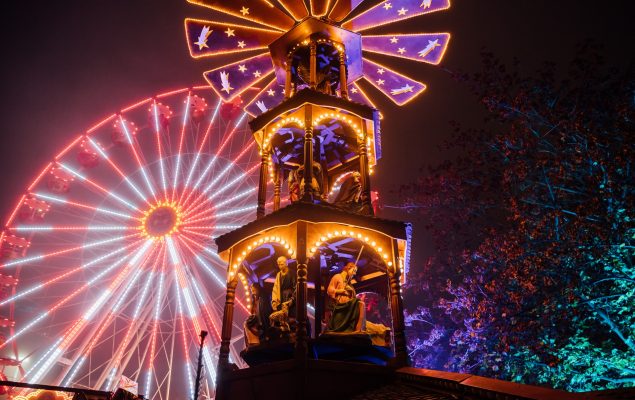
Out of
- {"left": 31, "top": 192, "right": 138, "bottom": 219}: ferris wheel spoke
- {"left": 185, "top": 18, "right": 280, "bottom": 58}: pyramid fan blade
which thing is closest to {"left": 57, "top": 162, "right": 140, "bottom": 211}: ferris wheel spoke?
{"left": 31, "top": 192, "right": 138, "bottom": 219}: ferris wheel spoke

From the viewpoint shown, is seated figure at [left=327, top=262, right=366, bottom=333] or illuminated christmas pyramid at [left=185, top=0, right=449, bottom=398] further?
seated figure at [left=327, top=262, right=366, bottom=333]

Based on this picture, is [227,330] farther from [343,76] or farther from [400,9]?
[400,9]

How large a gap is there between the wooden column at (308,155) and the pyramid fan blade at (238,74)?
400cm

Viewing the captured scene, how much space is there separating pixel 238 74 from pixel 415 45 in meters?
5.55

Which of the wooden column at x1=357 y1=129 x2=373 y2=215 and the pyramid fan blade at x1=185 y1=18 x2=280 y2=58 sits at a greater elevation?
the pyramid fan blade at x1=185 y1=18 x2=280 y2=58

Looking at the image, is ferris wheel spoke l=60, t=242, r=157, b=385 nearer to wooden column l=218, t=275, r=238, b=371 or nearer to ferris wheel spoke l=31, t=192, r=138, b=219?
ferris wheel spoke l=31, t=192, r=138, b=219

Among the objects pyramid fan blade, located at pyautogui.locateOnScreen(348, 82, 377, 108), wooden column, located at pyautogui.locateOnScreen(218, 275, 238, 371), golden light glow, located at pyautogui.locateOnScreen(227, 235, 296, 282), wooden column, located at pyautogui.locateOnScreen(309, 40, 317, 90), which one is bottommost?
wooden column, located at pyautogui.locateOnScreen(218, 275, 238, 371)

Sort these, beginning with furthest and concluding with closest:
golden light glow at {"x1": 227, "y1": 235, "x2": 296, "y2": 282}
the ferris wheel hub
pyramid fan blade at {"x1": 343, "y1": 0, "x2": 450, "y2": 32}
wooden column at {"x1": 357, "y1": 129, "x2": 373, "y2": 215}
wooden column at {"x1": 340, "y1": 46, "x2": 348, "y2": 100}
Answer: the ferris wheel hub → pyramid fan blade at {"x1": 343, "y1": 0, "x2": 450, "y2": 32} → wooden column at {"x1": 340, "y1": 46, "x2": 348, "y2": 100} → wooden column at {"x1": 357, "y1": 129, "x2": 373, "y2": 215} → golden light glow at {"x1": 227, "y1": 235, "x2": 296, "y2": 282}

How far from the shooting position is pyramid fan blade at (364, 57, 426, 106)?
13.4m

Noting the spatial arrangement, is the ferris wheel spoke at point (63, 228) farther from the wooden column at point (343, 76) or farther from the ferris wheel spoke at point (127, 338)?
the wooden column at point (343, 76)

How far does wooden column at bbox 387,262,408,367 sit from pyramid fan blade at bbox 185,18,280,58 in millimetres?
8034

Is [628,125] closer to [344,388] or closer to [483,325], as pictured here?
[483,325]

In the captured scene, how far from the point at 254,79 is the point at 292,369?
9.53 m

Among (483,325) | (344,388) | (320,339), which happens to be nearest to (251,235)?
(320,339)
